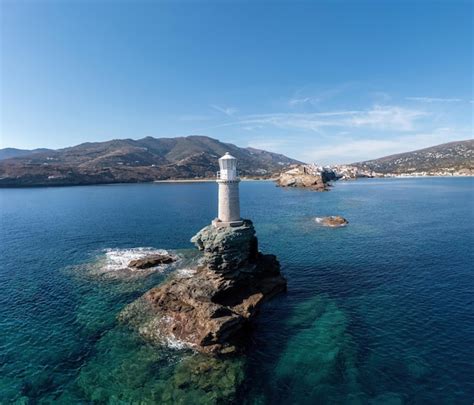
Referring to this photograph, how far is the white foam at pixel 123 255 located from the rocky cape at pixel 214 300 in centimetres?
1255

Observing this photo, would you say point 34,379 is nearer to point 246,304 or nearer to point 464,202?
point 246,304

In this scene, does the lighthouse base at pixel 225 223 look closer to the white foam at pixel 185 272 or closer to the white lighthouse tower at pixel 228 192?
the white lighthouse tower at pixel 228 192

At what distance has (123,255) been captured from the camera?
154ft

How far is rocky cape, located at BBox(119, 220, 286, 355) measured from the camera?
24250mm

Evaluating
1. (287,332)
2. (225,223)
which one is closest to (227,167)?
(225,223)

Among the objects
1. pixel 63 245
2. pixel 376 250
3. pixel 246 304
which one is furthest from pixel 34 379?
pixel 376 250

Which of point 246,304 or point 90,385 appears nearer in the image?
point 90,385

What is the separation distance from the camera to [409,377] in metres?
19.6

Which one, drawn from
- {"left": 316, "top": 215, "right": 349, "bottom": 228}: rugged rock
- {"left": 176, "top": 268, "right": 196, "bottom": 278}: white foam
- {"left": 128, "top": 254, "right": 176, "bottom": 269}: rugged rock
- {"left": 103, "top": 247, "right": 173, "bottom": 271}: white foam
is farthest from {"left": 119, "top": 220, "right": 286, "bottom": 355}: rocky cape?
{"left": 316, "top": 215, "right": 349, "bottom": 228}: rugged rock

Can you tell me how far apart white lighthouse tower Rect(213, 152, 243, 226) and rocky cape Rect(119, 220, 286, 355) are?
4.10 feet

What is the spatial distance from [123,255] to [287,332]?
30951 mm

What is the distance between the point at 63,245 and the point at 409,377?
5543 cm

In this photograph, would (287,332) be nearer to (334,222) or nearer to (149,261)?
(149,261)

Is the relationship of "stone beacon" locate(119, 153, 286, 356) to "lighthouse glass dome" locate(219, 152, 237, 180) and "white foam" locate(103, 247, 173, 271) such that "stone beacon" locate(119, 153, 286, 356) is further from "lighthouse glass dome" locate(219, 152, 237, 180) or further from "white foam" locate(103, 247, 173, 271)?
"white foam" locate(103, 247, 173, 271)
